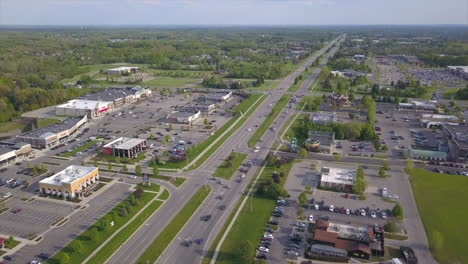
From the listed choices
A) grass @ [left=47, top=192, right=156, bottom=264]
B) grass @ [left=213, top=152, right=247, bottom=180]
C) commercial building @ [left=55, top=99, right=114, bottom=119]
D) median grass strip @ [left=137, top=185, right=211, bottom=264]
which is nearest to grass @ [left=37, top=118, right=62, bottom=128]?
commercial building @ [left=55, top=99, right=114, bottom=119]

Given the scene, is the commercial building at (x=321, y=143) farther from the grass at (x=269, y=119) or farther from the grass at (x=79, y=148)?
the grass at (x=79, y=148)

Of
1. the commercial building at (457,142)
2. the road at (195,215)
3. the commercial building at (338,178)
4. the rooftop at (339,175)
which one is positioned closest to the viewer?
the road at (195,215)

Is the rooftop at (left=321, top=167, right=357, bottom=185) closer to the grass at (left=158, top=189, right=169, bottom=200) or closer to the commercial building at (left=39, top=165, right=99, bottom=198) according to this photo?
the grass at (left=158, top=189, right=169, bottom=200)

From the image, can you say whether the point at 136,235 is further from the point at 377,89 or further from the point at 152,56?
the point at 152,56

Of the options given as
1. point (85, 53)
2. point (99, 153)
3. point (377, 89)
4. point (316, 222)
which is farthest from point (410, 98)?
point (85, 53)

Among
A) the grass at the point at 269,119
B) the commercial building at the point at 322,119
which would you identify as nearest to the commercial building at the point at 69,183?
the grass at the point at 269,119

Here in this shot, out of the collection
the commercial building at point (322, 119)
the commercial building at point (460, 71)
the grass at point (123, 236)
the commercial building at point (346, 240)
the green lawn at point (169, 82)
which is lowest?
the grass at point (123, 236)
